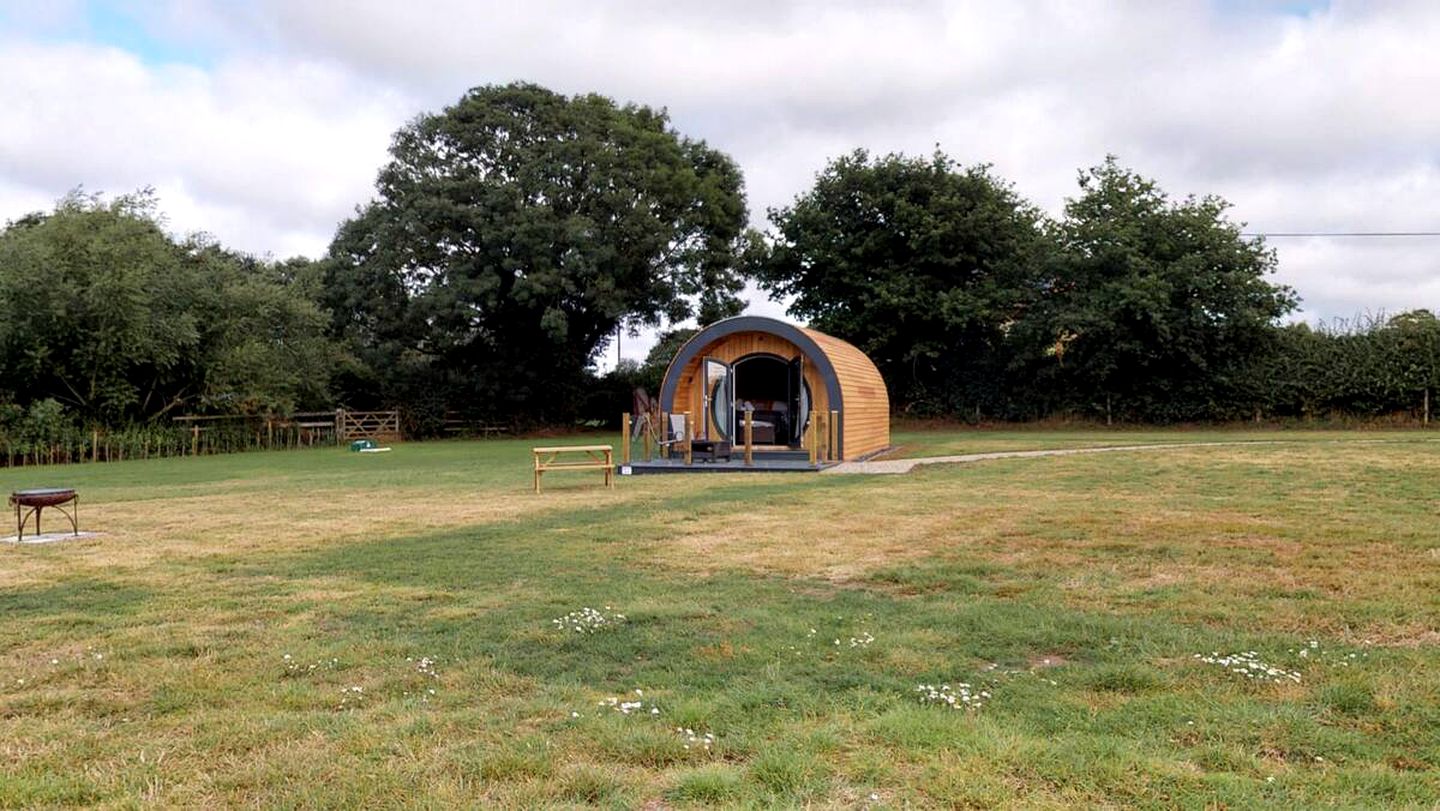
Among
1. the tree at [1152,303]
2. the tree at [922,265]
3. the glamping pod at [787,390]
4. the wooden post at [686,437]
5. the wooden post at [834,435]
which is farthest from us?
the tree at [922,265]

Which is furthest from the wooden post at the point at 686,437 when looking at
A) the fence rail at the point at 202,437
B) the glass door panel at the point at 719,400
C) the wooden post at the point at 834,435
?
the fence rail at the point at 202,437

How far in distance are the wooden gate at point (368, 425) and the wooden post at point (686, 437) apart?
56.6 feet

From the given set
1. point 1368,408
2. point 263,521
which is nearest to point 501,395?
point 263,521

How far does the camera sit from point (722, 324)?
60.3 ft

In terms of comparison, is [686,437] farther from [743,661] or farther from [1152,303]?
[1152,303]

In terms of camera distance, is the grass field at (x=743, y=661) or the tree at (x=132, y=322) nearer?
the grass field at (x=743, y=661)

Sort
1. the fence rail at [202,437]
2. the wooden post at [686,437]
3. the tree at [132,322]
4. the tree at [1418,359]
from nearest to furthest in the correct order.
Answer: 1. the wooden post at [686,437]
2. the fence rail at [202,437]
3. the tree at [132,322]
4. the tree at [1418,359]

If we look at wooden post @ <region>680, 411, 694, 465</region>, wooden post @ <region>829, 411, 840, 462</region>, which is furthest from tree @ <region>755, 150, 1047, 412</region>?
wooden post @ <region>680, 411, 694, 465</region>

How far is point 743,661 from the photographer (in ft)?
14.3

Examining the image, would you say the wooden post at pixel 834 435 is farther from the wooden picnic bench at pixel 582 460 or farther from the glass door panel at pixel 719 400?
the wooden picnic bench at pixel 582 460

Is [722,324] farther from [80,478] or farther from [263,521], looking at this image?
Result: [80,478]

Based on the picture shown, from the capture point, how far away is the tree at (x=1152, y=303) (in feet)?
92.3

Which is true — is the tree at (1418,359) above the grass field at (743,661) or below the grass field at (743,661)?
above

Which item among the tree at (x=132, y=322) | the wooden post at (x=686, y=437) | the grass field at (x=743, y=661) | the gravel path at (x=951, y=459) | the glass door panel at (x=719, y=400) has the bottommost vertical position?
the grass field at (x=743, y=661)
